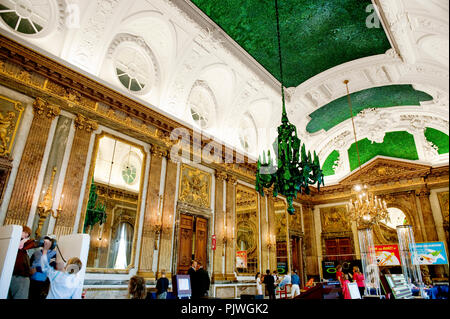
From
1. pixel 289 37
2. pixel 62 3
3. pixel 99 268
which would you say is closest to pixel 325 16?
pixel 289 37

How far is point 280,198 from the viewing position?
1470 centimetres

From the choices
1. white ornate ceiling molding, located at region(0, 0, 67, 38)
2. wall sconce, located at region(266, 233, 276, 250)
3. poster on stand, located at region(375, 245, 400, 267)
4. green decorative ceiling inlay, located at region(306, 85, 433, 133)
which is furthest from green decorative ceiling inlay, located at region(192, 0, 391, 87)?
poster on stand, located at region(375, 245, 400, 267)

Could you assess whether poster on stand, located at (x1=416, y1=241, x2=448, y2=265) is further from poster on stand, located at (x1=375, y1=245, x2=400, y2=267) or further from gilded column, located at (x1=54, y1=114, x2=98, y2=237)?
poster on stand, located at (x1=375, y1=245, x2=400, y2=267)

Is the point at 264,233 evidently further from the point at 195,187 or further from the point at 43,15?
the point at 43,15

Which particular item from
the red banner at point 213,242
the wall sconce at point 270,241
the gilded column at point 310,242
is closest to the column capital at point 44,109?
the red banner at point 213,242

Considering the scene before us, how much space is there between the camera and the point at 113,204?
7.42 m

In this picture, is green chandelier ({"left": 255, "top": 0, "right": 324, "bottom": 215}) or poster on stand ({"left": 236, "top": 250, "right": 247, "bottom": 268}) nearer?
green chandelier ({"left": 255, "top": 0, "right": 324, "bottom": 215})

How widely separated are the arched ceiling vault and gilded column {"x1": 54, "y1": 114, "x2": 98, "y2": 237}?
1335 millimetres

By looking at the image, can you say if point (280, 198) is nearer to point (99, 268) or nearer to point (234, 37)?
point (234, 37)

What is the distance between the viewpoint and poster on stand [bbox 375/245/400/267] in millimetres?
13477

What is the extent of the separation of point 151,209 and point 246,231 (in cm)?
479

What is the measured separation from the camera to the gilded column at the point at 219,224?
981 cm

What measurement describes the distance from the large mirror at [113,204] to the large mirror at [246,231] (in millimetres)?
4708

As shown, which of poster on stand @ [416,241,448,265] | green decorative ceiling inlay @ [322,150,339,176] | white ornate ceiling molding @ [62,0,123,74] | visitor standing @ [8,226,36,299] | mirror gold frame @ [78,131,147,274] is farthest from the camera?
green decorative ceiling inlay @ [322,150,339,176]
